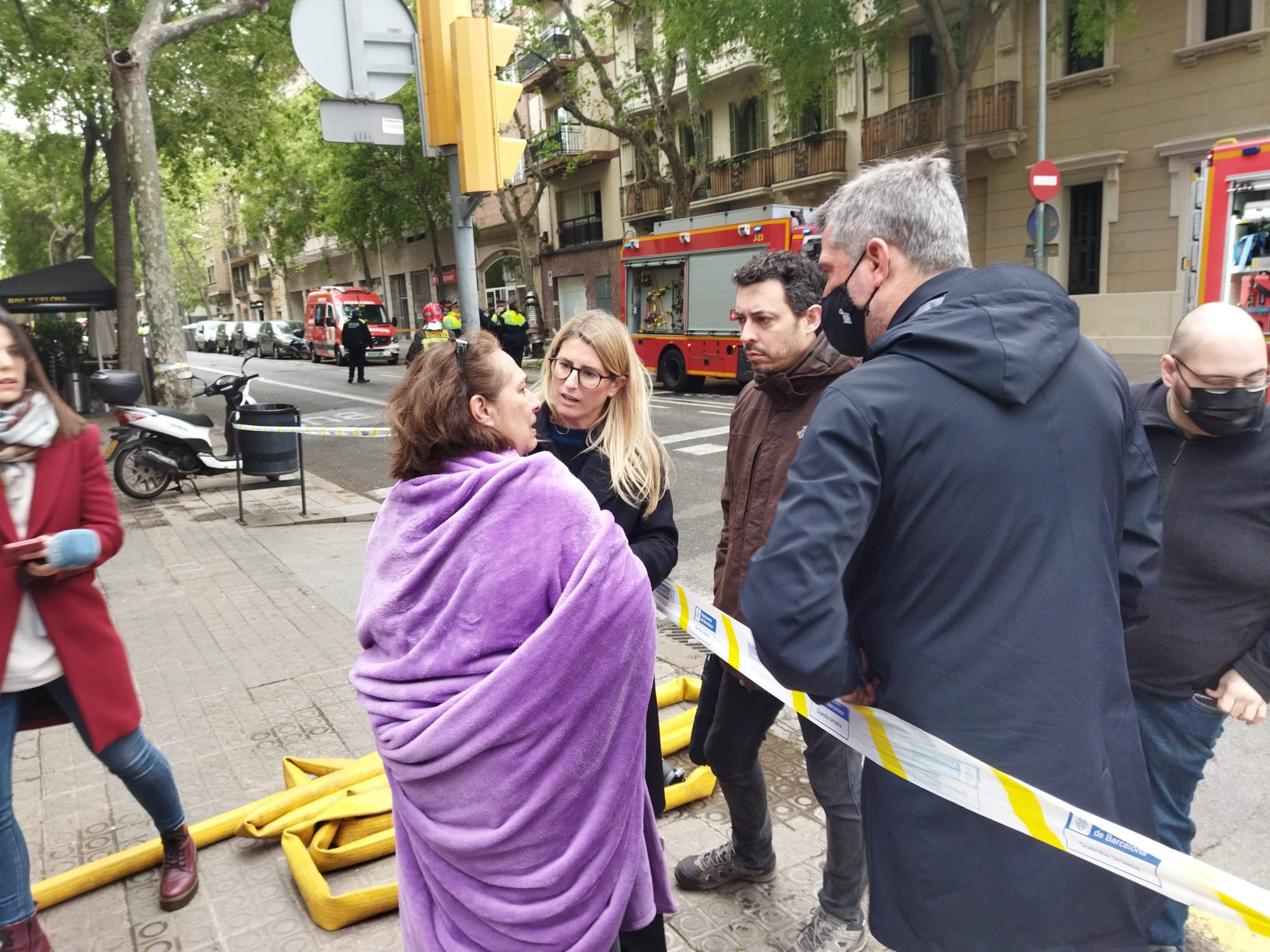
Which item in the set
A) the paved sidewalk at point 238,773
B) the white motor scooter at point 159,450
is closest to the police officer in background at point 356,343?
the white motor scooter at point 159,450

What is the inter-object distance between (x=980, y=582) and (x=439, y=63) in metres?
3.31

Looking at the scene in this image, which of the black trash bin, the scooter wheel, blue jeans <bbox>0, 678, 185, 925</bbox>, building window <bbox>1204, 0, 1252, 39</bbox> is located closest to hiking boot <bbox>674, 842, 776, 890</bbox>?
blue jeans <bbox>0, 678, 185, 925</bbox>

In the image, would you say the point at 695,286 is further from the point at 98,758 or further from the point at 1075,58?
the point at 98,758

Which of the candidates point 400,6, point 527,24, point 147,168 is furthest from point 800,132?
point 400,6

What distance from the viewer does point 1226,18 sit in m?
16.4

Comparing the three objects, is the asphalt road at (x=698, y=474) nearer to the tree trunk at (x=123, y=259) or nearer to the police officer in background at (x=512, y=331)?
the tree trunk at (x=123, y=259)

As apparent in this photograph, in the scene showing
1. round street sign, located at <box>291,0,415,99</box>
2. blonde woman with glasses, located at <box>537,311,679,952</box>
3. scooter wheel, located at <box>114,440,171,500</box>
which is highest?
round street sign, located at <box>291,0,415,99</box>

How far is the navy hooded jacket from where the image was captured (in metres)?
1.42

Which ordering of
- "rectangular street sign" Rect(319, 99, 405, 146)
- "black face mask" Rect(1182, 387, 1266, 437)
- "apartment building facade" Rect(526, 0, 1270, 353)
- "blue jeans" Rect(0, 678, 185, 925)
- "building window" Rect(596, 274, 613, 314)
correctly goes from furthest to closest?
"building window" Rect(596, 274, 613, 314) → "apartment building facade" Rect(526, 0, 1270, 353) → "rectangular street sign" Rect(319, 99, 405, 146) → "blue jeans" Rect(0, 678, 185, 925) → "black face mask" Rect(1182, 387, 1266, 437)

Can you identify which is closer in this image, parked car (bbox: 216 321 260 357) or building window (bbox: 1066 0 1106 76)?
building window (bbox: 1066 0 1106 76)

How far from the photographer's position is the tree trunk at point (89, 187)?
18453 mm

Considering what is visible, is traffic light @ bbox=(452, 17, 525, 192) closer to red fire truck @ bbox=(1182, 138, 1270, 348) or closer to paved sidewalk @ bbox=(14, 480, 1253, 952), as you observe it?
paved sidewalk @ bbox=(14, 480, 1253, 952)

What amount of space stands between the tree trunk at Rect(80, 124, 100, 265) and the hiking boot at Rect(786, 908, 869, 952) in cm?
2035

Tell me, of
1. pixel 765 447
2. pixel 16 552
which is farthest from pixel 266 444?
pixel 765 447
